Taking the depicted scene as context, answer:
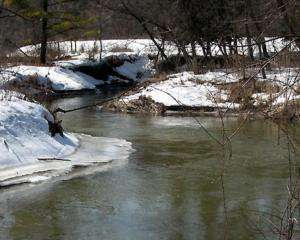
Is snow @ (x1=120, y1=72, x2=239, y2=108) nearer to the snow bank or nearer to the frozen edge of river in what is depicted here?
the snow bank

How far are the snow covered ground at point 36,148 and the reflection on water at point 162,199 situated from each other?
0.51m

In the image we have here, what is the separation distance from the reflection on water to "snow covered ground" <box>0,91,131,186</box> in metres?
0.51

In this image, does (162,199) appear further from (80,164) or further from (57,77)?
(57,77)

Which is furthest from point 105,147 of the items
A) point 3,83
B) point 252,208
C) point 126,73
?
point 126,73

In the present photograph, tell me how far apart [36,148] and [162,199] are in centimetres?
305

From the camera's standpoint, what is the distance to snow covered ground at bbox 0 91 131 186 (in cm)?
931

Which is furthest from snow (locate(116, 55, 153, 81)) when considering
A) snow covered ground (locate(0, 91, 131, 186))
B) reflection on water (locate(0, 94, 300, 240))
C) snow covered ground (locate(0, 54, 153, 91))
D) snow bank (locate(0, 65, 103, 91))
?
reflection on water (locate(0, 94, 300, 240))

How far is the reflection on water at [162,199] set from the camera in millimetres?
6699

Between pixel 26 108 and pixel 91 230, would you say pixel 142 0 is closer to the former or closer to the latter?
pixel 26 108

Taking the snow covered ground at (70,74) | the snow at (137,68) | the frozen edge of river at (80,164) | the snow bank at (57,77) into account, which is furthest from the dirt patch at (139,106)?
the snow at (137,68)

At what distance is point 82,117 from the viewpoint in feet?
55.2

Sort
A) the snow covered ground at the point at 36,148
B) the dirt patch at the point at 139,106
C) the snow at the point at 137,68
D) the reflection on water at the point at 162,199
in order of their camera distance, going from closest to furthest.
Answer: the reflection on water at the point at 162,199 → the snow covered ground at the point at 36,148 → the dirt patch at the point at 139,106 → the snow at the point at 137,68

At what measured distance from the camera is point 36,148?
1027 cm

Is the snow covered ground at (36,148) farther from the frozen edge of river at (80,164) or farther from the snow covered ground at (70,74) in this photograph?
the snow covered ground at (70,74)
